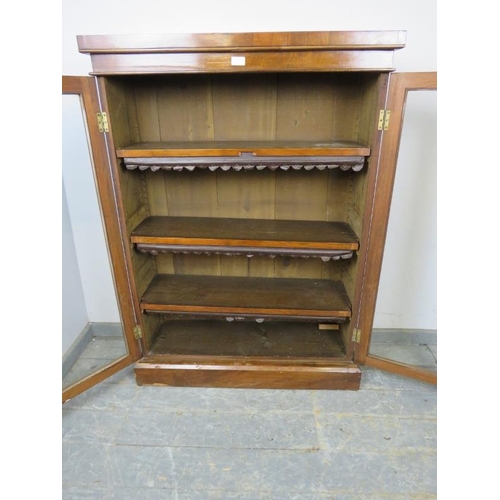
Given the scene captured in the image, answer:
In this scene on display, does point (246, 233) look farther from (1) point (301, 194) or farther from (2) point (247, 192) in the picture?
(1) point (301, 194)

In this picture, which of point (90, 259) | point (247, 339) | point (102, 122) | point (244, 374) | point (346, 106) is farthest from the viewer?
point (90, 259)

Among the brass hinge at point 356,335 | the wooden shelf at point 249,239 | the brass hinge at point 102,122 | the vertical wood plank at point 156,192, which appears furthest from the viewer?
the vertical wood plank at point 156,192

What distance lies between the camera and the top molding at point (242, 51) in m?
1.21

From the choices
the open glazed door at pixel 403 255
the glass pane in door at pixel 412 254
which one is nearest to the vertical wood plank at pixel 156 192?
the open glazed door at pixel 403 255

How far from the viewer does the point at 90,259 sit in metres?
1.97

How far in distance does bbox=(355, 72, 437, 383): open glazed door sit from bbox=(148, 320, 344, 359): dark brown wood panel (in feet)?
0.70

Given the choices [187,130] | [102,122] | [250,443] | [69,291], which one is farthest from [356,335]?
[69,291]

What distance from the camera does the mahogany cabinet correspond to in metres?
1.26

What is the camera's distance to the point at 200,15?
60.8 inches

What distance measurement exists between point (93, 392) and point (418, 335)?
1.78 meters

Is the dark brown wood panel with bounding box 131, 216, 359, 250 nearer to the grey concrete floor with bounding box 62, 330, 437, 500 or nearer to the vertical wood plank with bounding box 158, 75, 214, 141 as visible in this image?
the vertical wood plank with bounding box 158, 75, 214, 141

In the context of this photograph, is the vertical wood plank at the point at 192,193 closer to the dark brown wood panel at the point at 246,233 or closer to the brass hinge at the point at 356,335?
the dark brown wood panel at the point at 246,233

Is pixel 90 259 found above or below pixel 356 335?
above

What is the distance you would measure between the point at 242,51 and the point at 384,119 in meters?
0.57
